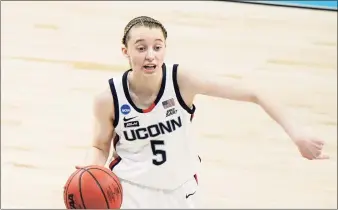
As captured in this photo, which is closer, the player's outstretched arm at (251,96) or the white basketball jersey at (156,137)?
the player's outstretched arm at (251,96)

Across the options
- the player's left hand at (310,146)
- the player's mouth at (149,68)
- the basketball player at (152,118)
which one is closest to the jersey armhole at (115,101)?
the basketball player at (152,118)

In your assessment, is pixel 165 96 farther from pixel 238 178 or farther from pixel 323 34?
pixel 323 34

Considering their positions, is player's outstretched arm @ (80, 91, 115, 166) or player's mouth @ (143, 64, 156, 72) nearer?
player's mouth @ (143, 64, 156, 72)

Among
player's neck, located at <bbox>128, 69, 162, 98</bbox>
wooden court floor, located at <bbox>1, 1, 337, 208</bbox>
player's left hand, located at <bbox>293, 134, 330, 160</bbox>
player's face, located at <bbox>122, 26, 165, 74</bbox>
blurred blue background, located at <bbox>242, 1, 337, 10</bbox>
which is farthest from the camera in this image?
blurred blue background, located at <bbox>242, 1, 337, 10</bbox>

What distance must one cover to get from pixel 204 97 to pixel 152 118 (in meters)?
2.57

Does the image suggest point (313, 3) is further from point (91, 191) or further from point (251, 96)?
point (91, 191)

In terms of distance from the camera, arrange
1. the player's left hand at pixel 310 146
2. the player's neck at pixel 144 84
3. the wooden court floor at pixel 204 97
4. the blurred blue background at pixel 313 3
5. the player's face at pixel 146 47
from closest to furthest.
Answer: the player's left hand at pixel 310 146
the player's face at pixel 146 47
the player's neck at pixel 144 84
the wooden court floor at pixel 204 97
the blurred blue background at pixel 313 3

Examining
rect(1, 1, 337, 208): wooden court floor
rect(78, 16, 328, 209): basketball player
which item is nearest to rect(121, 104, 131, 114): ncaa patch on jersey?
rect(78, 16, 328, 209): basketball player

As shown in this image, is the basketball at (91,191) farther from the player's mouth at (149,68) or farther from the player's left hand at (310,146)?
the player's left hand at (310,146)

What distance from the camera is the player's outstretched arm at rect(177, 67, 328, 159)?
8.67 feet

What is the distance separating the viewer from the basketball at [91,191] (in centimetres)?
A: 284

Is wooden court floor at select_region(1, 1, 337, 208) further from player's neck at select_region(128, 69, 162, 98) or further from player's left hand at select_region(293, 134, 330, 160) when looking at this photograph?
player's left hand at select_region(293, 134, 330, 160)

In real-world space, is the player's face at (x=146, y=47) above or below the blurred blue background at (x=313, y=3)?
above

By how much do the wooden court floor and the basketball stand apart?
6.02ft
